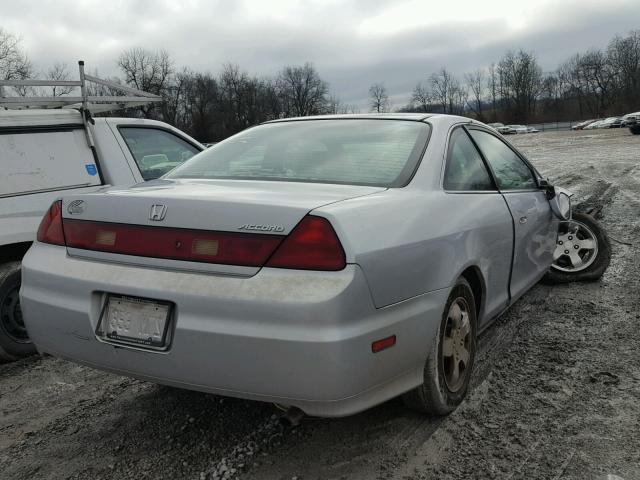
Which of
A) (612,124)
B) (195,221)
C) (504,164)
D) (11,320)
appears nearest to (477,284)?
(504,164)

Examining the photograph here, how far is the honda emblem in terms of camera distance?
7.57 ft

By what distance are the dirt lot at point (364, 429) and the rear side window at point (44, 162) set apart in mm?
1298

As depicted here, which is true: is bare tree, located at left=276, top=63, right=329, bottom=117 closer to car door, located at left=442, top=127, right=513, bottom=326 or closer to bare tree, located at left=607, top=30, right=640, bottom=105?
bare tree, located at left=607, top=30, right=640, bottom=105

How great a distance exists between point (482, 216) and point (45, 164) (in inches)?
125

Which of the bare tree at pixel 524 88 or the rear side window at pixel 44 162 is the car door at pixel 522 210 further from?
the bare tree at pixel 524 88

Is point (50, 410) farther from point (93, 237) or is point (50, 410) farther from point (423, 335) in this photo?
point (423, 335)

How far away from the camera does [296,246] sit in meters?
2.11

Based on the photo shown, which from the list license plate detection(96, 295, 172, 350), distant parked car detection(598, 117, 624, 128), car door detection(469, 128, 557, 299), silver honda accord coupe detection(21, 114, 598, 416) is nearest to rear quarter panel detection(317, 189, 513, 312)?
silver honda accord coupe detection(21, 114, 598, 416)

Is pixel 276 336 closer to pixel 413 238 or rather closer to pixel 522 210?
pixel 413 238

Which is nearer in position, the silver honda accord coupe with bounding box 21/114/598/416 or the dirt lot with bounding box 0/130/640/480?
the silver honda accord coupe with bounding box 21/114/598/416

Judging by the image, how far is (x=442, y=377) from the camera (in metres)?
2.63

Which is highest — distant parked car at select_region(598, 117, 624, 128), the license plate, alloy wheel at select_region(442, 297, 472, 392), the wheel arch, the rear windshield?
the rear windshield

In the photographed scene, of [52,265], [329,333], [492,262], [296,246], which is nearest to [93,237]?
[52,265]

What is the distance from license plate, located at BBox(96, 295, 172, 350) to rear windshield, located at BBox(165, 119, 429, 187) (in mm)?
903
